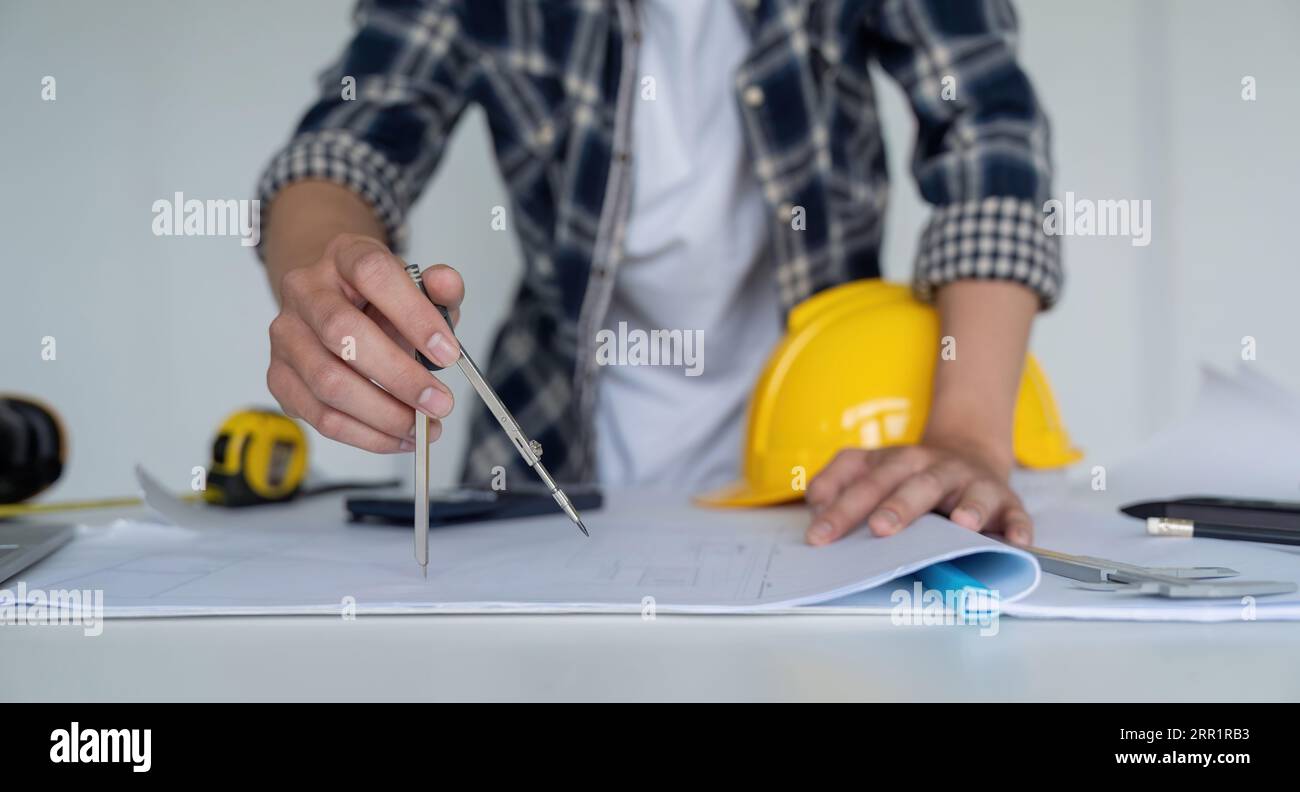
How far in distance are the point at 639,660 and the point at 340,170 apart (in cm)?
77

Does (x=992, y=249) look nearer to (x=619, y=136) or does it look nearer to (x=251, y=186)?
(x=619, y=136)

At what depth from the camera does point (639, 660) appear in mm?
450

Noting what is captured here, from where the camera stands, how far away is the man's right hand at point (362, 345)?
0.59 meters

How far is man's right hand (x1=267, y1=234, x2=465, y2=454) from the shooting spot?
23.3 inches

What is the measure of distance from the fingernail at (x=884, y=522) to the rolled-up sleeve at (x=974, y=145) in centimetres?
43

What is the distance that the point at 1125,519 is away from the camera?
31.4 inches

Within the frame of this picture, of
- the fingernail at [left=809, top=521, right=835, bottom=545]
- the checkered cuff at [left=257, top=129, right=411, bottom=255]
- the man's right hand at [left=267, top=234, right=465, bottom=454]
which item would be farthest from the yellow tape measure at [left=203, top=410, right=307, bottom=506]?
the fingernail at [left=809, top=521, right=835, bottom=545]

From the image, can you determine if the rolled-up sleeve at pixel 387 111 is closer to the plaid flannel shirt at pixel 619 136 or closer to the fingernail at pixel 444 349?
the plaid flannel shirt at pixel 619 136

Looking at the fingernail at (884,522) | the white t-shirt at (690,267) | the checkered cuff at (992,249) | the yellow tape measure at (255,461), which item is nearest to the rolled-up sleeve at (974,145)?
the checkered cuff at (992,249)

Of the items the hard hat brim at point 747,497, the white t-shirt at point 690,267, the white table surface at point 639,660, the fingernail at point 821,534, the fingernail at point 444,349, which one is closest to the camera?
the white table surface at point 639,660

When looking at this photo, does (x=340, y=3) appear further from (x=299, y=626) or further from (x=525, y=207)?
(x=299, y=626)

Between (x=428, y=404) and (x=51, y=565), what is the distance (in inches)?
12.7

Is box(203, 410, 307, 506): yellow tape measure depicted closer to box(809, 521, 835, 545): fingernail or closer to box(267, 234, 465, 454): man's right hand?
box(267, 234, 465, 454): man's right hand
